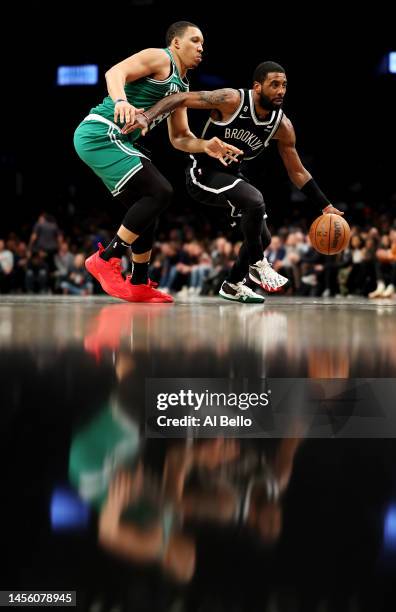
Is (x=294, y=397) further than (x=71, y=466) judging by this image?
Yes

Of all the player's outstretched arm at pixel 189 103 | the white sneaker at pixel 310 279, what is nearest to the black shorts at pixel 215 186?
the player's outstretched arm at pixel 189 103

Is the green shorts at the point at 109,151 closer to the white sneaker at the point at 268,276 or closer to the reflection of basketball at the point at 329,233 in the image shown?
the white sneaker at the point at 268,276

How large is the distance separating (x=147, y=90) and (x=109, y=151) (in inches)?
16.1

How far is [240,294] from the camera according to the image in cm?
538

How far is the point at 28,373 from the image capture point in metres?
1.93

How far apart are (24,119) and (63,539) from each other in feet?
58.2

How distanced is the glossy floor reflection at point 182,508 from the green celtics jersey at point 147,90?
10.4ft

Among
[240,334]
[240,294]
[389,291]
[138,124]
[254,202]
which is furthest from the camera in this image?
[389,291]

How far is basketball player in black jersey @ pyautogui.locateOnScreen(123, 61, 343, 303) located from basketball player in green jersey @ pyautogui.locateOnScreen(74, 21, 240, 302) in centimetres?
20

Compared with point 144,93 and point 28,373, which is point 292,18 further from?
point 28,373

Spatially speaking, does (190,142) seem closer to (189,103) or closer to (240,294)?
(189,103)

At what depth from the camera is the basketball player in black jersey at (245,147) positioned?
192 inches

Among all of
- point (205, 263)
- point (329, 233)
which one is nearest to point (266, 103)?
point (329, 233)

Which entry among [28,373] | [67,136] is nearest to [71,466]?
[28,373]
